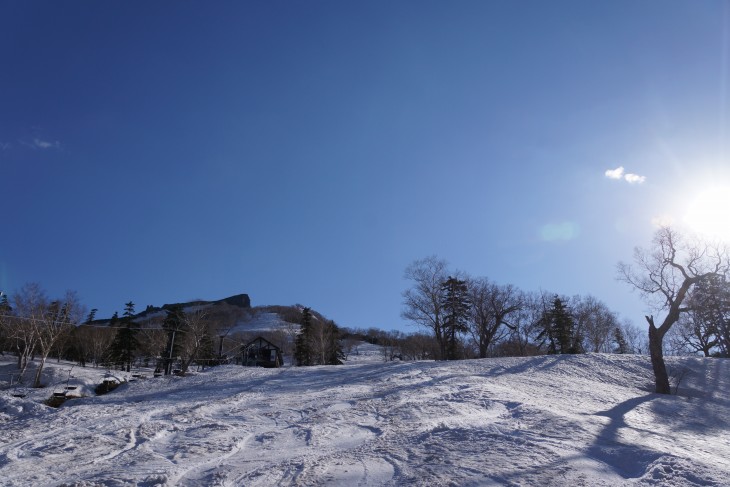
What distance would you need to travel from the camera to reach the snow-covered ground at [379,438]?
5.59 meters

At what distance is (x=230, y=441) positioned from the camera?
802 cm

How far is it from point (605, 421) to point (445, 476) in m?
5.65

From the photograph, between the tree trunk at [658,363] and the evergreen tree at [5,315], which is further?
the evergreen tree at [5,315]

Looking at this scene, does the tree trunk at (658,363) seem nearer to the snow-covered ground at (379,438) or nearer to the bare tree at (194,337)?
the snow-covered ground at (379,438)

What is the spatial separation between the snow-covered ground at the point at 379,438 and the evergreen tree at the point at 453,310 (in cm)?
2961

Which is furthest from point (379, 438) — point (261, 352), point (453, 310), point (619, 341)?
point (619, 341)

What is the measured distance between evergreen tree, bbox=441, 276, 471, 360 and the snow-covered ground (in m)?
29.6

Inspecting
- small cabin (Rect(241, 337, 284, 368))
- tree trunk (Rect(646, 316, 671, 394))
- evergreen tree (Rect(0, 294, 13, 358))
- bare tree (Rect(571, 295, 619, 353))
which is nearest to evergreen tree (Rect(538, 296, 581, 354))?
bare tree (Rect(571, 295, 619, 353))

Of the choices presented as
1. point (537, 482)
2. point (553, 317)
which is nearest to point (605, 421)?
point (537, 482)

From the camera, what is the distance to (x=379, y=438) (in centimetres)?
774

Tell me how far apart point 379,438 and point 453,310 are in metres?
39.7

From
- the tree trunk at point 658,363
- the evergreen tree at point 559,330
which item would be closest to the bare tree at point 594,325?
the evergreen tree at point 559,330

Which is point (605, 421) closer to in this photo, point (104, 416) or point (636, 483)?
point (636, 483)

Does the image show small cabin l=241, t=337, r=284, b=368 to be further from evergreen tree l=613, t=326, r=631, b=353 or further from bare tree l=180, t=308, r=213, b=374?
evergreen tree l=613, t=326, r=631, b=353
